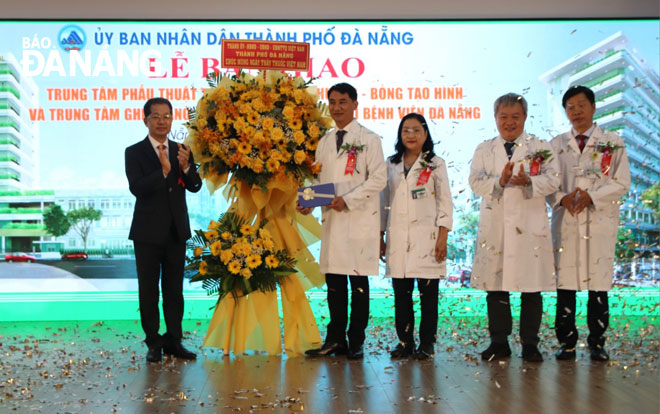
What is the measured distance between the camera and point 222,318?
4559 mm

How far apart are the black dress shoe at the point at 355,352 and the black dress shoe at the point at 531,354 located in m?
0.96

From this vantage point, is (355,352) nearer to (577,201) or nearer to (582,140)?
(577,201)

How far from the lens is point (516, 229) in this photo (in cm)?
439

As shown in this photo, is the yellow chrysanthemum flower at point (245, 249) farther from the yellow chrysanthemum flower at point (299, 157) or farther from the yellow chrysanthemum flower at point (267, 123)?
the yellow chrysanthemum flower at point (267, 123)

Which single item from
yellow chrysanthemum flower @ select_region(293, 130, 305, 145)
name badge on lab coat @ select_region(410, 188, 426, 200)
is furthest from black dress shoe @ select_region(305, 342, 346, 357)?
yellow chrysanthemum flower @ select_region(293, 130, 305, 145)

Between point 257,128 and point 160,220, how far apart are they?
798mm

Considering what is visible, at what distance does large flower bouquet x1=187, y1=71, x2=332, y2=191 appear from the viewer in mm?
4320

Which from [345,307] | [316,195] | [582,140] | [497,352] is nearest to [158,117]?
[316,195]

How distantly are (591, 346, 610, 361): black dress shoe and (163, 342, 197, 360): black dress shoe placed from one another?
2374 mm

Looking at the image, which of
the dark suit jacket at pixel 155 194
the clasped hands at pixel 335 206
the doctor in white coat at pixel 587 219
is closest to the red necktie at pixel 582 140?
the doctor in white coat at pixel 587 219

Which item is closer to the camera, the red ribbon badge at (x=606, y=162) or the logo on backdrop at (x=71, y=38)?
the red ribbon badge at (x=606, y=162)

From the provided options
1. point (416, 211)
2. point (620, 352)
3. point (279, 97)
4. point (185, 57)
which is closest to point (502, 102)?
point (416, 211)

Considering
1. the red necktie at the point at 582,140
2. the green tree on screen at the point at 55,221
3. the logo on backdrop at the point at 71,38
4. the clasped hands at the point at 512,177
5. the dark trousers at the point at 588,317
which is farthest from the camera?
the green tree on screen at the point at 55,221

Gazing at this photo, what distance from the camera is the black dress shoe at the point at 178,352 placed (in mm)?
4465
